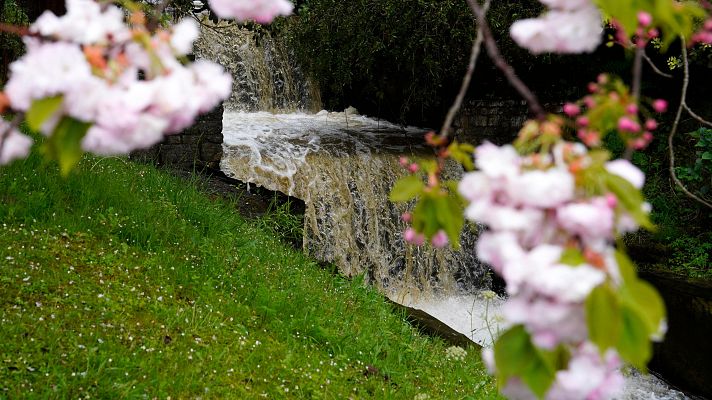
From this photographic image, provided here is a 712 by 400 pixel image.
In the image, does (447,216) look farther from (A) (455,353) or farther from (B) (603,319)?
(A) (455,353)

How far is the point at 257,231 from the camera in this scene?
5328 millimetres

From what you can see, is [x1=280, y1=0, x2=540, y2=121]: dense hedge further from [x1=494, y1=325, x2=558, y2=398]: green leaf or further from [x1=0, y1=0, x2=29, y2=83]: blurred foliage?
[x1=494, y1=325, x2=558, y2=398]: green leaf

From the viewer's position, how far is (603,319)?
0.84m

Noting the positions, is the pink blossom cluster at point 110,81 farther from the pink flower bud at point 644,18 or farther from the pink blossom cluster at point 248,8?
the pink flower bud at point 644,18

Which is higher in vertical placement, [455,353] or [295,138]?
[295,138]

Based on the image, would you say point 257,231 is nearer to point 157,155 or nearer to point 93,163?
point 93,163

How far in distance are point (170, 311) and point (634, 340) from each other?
3042 mm

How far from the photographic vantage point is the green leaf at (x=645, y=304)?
0.84 meters

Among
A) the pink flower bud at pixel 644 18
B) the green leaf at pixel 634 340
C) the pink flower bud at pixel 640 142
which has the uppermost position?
the pink flower bud at pixel 644 18

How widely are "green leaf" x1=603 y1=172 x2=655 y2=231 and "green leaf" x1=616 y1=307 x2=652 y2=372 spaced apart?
0.13m

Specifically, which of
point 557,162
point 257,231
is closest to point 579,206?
point 557,162

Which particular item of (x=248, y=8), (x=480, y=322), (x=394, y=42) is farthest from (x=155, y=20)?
(x=394, y=42)

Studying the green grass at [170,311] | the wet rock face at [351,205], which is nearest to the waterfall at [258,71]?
the wet rock face at [351,205]

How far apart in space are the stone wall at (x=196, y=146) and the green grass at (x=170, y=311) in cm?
138
